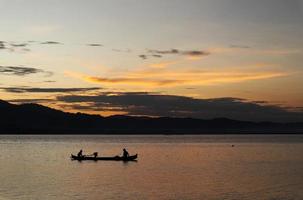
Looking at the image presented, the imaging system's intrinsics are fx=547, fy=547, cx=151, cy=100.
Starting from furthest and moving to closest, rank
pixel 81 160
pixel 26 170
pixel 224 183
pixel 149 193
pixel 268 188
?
pixel 81 160 → pixel 26 170 → pixel 224 183 → pixel 268 188 → pixel 149 193

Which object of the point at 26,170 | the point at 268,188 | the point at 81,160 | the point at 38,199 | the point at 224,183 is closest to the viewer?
the point at 38,199

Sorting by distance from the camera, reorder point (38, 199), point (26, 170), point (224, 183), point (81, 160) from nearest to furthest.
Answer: point (38, 199), point (224, 183), point (26, 170), point (81, 160)

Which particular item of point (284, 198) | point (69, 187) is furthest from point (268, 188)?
point (69, 187)

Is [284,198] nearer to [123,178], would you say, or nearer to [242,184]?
[242,184]

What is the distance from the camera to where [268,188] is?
45469 mm

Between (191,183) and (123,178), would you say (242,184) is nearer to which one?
(191,183)

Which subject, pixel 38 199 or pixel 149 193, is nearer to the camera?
pixel 38 199

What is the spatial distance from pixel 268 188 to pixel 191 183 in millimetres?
6939

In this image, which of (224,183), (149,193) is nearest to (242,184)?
(224,183)

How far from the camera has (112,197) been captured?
39812mm

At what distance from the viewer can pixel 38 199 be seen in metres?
38.6

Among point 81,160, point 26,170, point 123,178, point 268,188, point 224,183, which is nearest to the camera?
point 268,188

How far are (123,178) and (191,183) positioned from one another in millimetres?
8324

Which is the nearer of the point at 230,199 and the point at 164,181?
the point at 230,199
